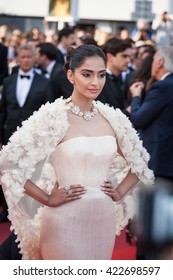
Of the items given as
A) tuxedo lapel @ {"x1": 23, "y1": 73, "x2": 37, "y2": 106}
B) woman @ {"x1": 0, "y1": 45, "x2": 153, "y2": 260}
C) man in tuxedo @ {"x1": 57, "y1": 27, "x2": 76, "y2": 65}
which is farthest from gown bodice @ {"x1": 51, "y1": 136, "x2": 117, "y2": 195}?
man in tuxedo @ {"x1": 57, "y1": 27, "x2": 76, "y2": 65}

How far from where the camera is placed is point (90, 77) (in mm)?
3580

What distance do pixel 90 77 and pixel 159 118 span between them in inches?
73.5

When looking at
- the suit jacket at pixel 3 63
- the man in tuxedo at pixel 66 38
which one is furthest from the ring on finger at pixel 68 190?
the man in tuxedo at pixel 66 38

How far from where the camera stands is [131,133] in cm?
384

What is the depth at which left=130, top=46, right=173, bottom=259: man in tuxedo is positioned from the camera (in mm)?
5305

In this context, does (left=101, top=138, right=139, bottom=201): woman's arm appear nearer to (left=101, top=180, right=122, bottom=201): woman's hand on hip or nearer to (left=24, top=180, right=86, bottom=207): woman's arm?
(left=101, top=180, right=122, bottom=201): woman's hand on hip

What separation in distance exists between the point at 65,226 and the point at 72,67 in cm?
77

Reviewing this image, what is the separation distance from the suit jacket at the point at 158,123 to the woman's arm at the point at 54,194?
178cm

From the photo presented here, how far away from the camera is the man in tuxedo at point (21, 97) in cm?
743

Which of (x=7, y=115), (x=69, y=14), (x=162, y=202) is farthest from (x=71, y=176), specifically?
(x=69, y=14)

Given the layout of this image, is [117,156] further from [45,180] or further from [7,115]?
[7,115]

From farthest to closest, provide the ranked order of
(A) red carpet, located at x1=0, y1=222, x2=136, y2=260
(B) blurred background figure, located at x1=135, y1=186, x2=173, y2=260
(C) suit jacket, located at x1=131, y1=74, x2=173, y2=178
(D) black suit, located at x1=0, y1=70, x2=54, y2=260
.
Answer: (D) black suit, located at x1=0, y1=70, x2=54, y2=260
(A) red carpet, located at x1=0, y1=222, x2=136, y2=260
(C) suit jacket, located at x1=131, y1=74, x2=173, y2=178
(B) blurred background figure, located at x1=135, y1=186, x2=173, y2=260

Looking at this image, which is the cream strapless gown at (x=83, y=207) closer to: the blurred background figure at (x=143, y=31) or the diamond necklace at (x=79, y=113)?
the diamond necklace at (x=79, y=113)
